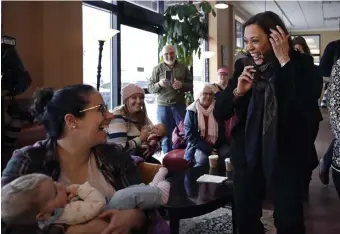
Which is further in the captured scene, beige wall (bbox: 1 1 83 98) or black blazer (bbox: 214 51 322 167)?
beige wall (bbox: 1 1 83 98)

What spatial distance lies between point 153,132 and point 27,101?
91cm

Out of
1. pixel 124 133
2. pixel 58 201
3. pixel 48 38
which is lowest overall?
pixel 58 201

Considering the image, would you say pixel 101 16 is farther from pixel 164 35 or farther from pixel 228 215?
pixel 228 215

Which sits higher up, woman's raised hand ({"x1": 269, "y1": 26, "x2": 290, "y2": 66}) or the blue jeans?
woman's raised hand ({"x1": 269, "y1": 26, "x2": 290, "y2": 66})

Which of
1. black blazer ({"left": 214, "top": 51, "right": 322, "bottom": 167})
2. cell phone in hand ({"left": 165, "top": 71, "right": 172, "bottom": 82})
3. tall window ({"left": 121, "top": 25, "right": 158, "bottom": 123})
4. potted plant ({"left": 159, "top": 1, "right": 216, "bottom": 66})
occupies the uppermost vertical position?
potted plant ({"left": 159, "top": 1, "right": 216, "bottom": 66})

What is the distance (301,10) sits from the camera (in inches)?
392

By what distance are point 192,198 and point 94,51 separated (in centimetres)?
254

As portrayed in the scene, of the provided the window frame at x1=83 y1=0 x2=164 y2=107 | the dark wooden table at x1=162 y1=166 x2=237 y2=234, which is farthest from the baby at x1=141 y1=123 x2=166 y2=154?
the window frame at x1=83 y1=0 x2=164 y2=107

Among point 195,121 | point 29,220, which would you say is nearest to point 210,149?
point 195,121

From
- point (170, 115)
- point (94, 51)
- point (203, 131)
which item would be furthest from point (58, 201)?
point (170, 115)

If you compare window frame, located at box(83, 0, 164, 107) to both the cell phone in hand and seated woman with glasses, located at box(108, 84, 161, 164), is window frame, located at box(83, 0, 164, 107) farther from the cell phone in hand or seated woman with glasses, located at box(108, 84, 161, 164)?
seated woman with glasses, located at box(108, 84, 161, 164)

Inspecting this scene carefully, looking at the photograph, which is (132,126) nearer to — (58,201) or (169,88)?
(58,201)

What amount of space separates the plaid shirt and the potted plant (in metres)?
4.35

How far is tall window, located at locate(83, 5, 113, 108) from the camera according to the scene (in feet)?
12.5
